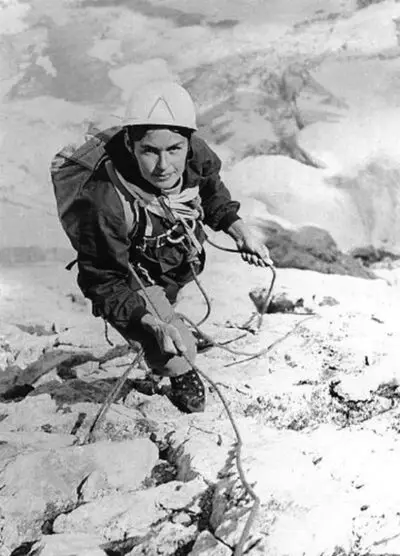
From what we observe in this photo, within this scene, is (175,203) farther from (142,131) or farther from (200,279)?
(200,279)

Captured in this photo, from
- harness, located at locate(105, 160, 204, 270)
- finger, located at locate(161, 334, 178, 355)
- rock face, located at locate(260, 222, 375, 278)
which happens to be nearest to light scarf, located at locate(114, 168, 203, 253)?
harness, located at locate(105, 160, 204, 270)

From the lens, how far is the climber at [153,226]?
5.00ft

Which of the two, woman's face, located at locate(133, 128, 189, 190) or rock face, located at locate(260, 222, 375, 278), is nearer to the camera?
woman's face, located at locate(133, 128, 189, 190)

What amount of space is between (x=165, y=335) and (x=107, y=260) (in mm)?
193

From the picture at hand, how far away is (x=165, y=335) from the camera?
155cm

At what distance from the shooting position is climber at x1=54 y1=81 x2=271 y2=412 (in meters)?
1.52

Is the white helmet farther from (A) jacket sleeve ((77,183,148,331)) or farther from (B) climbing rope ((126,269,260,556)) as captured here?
(B) climbing rope ((126,269,260,556))

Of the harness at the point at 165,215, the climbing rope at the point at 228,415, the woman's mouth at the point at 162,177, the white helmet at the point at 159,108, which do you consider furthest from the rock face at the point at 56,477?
the white helmet at the point at 159,108

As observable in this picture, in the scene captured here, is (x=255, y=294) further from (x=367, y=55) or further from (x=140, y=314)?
(x=367, y=55)

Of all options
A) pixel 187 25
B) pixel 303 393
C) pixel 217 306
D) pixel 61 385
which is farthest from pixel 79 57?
pixel 303 393

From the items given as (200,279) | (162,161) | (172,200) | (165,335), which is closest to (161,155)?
(162,161)

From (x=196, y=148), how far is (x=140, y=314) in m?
0.39

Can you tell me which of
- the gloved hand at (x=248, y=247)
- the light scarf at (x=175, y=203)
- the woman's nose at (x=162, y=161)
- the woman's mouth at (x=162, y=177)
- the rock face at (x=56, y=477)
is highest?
the woman's nose at (x=162, y=161)

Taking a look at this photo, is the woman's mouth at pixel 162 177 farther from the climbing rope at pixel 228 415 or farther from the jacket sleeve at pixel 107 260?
the climbing rope at pixel 228 415
